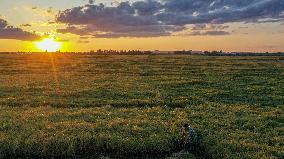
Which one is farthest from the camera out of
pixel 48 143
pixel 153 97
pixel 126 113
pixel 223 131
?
pixel 153 97

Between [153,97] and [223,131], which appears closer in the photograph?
[223,131]

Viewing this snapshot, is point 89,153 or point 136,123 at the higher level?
point 136,123

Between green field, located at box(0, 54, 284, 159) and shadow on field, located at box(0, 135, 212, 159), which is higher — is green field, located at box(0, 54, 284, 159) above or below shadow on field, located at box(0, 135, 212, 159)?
above

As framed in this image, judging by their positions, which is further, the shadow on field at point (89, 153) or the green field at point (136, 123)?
the green field at point (136, 123)

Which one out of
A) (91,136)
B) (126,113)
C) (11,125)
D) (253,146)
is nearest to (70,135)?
(91,136)

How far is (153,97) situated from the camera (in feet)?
98.2

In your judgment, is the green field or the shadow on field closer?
the shadow on field

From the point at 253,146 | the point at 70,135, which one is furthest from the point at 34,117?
the point at 253,146

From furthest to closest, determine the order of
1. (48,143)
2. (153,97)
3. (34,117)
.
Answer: (153,97), (34,117), (48,143)

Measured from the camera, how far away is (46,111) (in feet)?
77.3

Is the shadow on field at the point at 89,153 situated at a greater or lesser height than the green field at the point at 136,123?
lesser

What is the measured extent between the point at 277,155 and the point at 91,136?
748 centimetres

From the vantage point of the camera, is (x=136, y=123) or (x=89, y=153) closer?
(x=89, y=153)

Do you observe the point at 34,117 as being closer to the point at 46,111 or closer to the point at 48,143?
the point at 46,111
